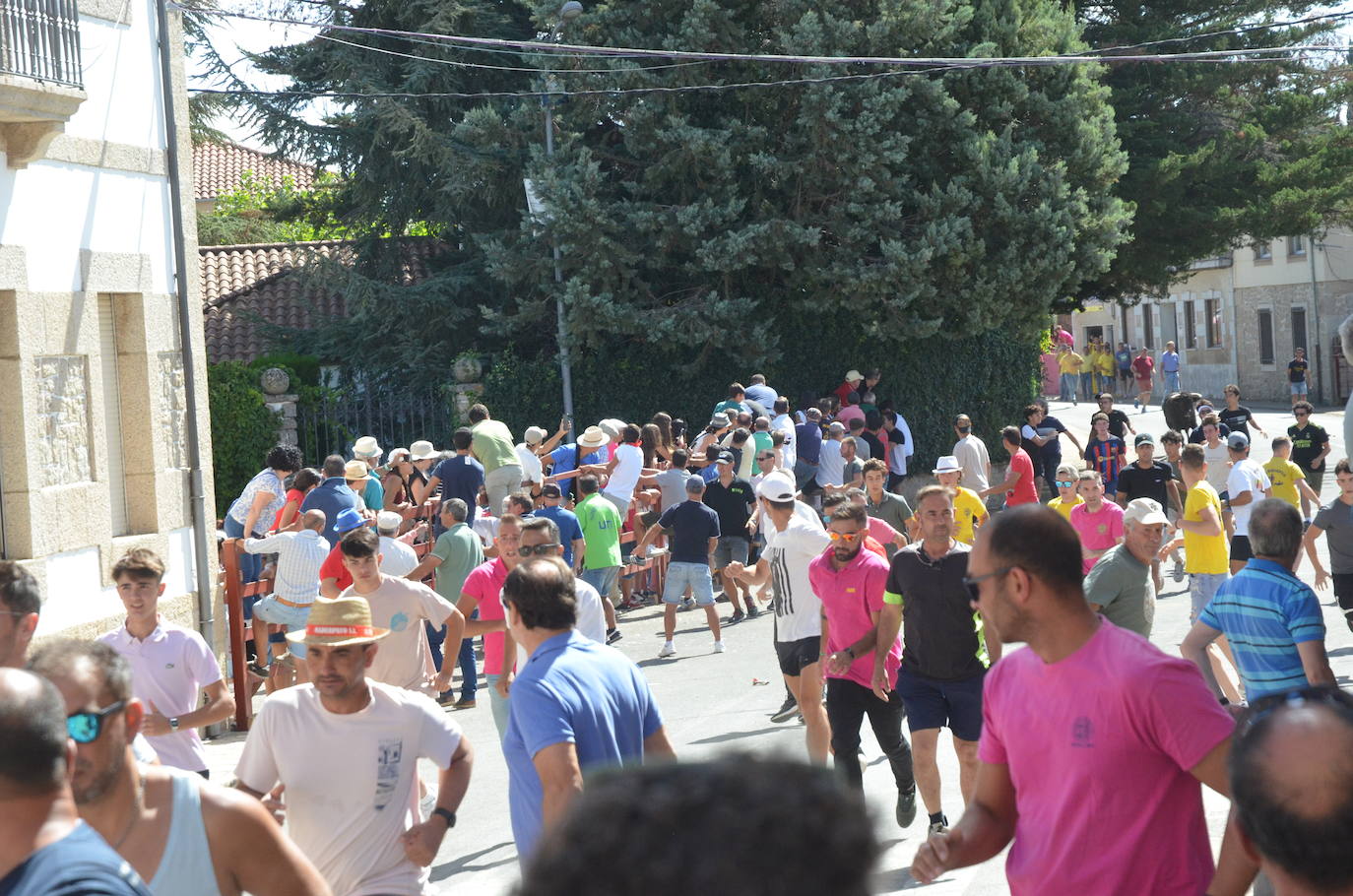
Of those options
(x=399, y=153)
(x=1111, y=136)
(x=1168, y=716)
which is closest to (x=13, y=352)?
(x=1168, y=716)

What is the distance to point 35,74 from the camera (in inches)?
412

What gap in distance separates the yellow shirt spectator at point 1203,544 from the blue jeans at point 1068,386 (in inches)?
1304

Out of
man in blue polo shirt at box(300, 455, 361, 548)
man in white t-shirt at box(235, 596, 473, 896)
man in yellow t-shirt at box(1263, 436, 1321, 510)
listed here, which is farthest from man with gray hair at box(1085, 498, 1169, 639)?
man in yellow t-shirt at box(1263, 436, 1321, 510)

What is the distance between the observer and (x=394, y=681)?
824cm

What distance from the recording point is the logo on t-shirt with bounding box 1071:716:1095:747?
12.5 ft

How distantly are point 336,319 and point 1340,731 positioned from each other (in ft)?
77.1

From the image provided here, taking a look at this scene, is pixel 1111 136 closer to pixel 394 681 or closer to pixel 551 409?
pixel 551 409

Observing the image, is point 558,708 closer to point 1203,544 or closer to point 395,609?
point 395,609

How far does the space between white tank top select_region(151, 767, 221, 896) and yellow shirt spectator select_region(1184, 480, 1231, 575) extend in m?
9.01

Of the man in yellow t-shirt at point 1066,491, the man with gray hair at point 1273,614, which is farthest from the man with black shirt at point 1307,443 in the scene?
the man with gray hair at point 1273,614

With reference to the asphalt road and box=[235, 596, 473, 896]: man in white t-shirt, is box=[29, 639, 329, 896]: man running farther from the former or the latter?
the asphalt road

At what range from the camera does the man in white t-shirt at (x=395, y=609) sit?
26.9 ft

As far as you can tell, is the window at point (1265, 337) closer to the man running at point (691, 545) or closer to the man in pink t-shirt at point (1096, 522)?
the man running at point (691, 545)

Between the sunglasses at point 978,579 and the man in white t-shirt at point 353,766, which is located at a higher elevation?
the sunglasses at point 978,579
